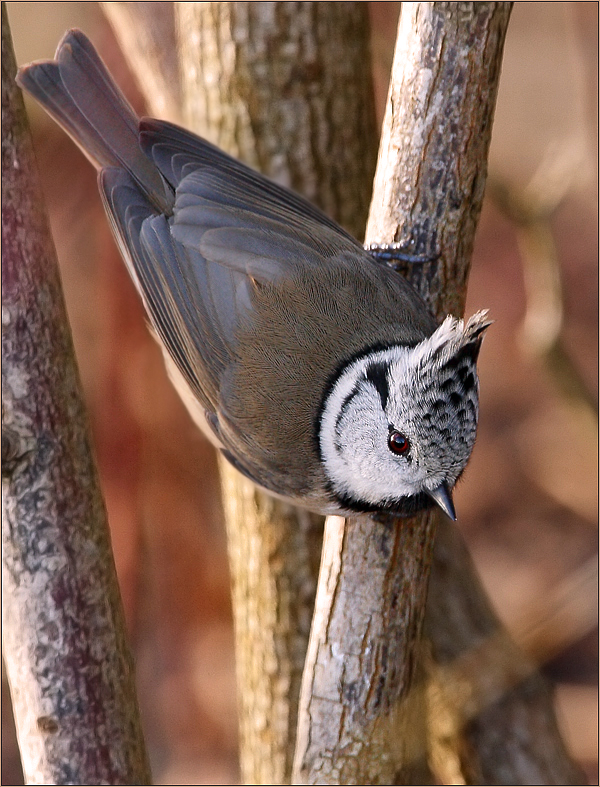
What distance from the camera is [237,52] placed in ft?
6.69

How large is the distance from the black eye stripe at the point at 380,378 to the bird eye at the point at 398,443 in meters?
0.07

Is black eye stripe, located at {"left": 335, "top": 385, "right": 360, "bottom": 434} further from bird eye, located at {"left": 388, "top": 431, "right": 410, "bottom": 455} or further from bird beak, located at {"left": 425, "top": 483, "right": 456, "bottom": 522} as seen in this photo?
bird beak, located at {"left": 425, "top": 483, "right": 456, "bottom": 522}

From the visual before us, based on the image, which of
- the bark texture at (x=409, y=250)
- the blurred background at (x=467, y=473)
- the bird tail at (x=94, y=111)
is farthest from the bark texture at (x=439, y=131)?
the blurred background at (x=467, y=473)

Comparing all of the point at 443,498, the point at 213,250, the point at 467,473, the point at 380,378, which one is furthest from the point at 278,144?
the point at 467,473

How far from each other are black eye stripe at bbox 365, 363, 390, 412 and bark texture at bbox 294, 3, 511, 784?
20 centimetres

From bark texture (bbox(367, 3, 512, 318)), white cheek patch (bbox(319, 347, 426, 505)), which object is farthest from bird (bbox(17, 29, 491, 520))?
bark texture (bbox(367, 3, 512, 318))

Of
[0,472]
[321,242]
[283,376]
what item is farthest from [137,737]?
[321,242]

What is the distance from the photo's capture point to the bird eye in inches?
66.8

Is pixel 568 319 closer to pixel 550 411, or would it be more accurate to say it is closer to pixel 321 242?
pixel 550 411

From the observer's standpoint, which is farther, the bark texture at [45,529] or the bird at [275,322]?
the bird at [275,322]

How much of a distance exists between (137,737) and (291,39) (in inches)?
61.7

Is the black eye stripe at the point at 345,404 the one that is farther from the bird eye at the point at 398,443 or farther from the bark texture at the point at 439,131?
the bark texture at the point at 439,131

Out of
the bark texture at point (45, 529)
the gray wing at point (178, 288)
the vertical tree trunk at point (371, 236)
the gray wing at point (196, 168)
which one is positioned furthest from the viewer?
the gray wing at point (196, 168)

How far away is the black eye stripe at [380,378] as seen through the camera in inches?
68.7
